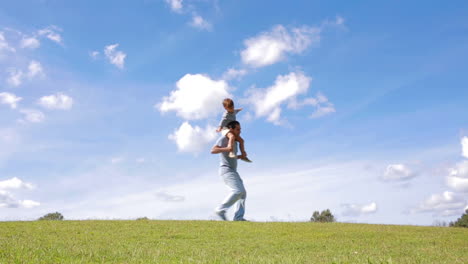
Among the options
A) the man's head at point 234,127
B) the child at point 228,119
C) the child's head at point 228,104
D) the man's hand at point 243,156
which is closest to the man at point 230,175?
the man's head at point 234,127

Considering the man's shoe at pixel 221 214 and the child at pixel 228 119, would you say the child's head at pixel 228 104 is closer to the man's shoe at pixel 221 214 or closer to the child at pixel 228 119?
the child at pixel 228 119

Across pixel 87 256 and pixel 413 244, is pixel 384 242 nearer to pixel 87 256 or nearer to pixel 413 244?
pixel 413 244

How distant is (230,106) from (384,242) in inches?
302

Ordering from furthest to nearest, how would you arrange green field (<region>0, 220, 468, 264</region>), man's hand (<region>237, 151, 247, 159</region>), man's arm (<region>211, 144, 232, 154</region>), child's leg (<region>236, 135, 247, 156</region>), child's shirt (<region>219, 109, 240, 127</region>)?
man's hand (<region>237, 151, 247, 159</region>)
child's leg (<region>236, 135, 247, 156</region>)
child's shirt (<region>219, 109, 240, 127</region>)
man's arm (<region>211, 144, 232, 154</region>)
green field (<region>0, 220, 468, 264</region>)

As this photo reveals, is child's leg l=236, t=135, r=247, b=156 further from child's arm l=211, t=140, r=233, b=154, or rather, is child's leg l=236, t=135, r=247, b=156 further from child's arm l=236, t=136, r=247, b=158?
child's arm l=211, t=140, r=233, b=154

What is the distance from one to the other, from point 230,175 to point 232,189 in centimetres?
54

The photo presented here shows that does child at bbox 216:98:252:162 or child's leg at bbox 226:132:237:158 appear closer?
child's leg at bbox 226:132:237:158

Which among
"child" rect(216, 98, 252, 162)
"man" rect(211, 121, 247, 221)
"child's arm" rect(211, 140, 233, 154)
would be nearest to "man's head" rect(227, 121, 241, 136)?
"man" rect(211, 121, 247, 221)

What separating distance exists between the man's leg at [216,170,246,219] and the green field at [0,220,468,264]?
199cm

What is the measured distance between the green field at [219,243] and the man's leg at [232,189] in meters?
1.99

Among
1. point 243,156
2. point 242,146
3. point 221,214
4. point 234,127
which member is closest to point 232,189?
point 221,214

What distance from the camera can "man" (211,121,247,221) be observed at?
16.7 m

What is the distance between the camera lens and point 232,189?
16.7m

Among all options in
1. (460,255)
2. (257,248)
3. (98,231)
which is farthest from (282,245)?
(98,231)
